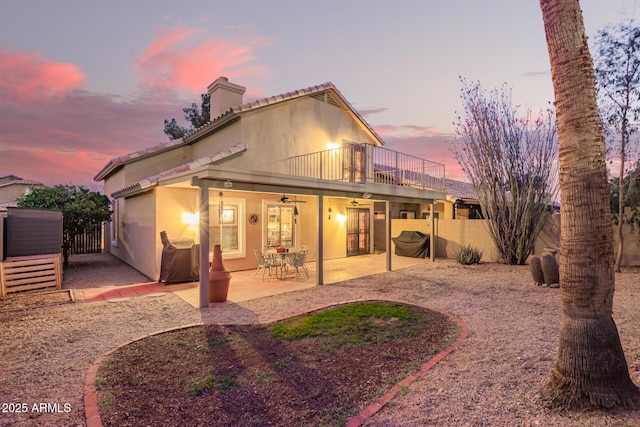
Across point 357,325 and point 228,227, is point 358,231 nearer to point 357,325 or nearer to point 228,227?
point 228,227

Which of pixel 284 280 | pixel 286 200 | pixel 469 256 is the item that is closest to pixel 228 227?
pixel 286 200

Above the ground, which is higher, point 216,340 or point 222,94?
point 222,94

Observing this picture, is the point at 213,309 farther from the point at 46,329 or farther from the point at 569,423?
the point at 569,423

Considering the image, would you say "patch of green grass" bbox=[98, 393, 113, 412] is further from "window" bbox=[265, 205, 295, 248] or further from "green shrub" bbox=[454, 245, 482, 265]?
"green shrub" bbox=[454, 245, 482, 265]

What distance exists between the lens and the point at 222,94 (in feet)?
38.7

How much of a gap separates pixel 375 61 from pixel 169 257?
348 inches

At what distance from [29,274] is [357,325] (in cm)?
803

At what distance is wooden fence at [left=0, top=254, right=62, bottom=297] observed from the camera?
23.7ft

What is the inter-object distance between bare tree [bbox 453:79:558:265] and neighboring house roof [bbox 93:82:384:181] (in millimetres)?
4513

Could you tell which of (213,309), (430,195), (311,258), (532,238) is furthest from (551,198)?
(213,309)

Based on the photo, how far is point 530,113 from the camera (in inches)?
444

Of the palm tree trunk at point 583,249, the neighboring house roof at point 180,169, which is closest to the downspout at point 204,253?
the neighboring house roof at point 180,169

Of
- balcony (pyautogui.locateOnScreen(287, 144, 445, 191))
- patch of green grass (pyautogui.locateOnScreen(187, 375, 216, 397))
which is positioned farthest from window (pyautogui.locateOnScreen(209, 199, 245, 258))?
patch of green grass (pyautogui.locateOnScreen(187, 375, 216, 397))

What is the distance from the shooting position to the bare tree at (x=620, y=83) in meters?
9.27
